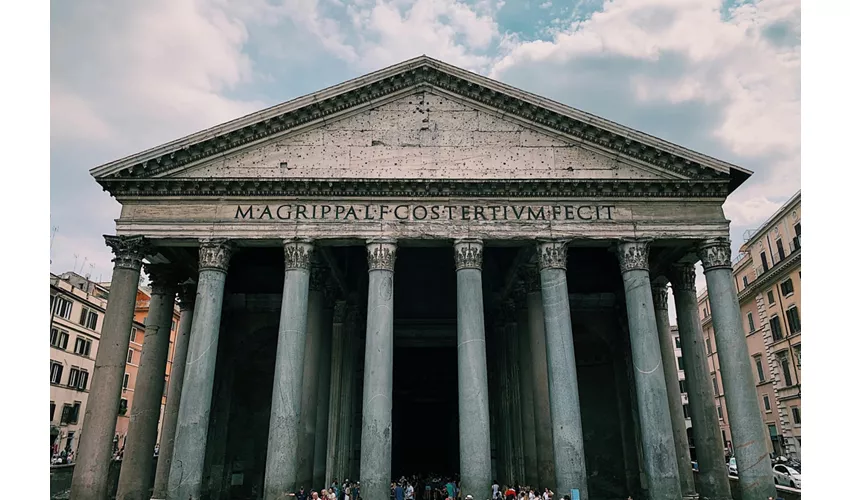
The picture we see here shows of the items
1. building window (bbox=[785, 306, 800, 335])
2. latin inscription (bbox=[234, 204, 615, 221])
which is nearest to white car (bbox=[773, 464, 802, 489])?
building window (bbox=[785, 306, 800, 335])

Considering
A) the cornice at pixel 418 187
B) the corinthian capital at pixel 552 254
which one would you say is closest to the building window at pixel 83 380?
the cornice at pixel 418 187

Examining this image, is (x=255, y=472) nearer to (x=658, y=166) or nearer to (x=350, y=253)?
(x=350, y=253)

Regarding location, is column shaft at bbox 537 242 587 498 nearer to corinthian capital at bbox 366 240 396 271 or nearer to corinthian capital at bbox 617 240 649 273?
corinthian capital at bbox 617 240 649 273

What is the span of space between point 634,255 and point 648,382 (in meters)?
3.66

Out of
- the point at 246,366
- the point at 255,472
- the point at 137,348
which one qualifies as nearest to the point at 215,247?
the point at 246,366

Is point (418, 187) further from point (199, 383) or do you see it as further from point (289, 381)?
point (199, 383)

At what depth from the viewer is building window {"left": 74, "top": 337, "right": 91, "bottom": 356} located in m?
36.1

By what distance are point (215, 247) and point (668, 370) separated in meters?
15.2

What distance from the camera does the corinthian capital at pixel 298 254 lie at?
651 inches

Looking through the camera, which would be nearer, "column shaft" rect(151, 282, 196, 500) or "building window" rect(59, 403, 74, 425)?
"column shaft" rect(151, 282, 196, 500)

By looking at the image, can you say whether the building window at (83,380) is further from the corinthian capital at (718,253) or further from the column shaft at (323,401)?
the corinthian capital at (718,253)

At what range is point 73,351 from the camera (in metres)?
35.5

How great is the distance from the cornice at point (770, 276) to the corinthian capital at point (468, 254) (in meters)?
20.8

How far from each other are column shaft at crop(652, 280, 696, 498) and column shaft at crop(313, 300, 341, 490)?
36.3ft
